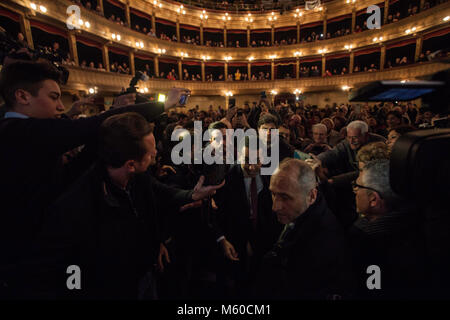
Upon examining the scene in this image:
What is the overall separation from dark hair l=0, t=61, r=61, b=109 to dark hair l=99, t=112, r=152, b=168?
0.51 m

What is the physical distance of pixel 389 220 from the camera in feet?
3.41

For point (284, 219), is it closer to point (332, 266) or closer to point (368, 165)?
point (332, 266)

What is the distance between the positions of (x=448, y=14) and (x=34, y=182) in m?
19.5

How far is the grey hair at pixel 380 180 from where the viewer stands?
46.2 inches

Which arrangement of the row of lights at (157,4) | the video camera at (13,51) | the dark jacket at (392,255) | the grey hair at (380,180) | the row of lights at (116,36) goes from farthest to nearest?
the row of lights at (157,4) → the row of lights at (116,36) → the video camera at (13,51) → the grey hair at (380,180) → the dark jacket at (392,255)

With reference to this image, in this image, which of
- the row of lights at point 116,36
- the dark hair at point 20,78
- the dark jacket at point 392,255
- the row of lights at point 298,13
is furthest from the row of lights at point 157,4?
the dark jacket at point 392,255

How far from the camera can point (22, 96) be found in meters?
1.12

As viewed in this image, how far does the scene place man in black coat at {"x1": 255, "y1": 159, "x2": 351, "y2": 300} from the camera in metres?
1.05

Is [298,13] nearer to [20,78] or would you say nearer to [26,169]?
[20,78]

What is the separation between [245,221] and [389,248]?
1193 millimetres

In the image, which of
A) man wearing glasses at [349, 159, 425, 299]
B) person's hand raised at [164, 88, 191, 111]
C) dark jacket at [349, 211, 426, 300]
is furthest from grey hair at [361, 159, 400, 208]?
person's hand raised at [164, 88, 191, 111]

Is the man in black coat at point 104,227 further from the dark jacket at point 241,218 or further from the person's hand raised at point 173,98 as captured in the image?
the dark jacket at point 241,218

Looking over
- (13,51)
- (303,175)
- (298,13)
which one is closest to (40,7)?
(13,51)

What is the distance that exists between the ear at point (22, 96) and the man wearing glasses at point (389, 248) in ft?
6.16
